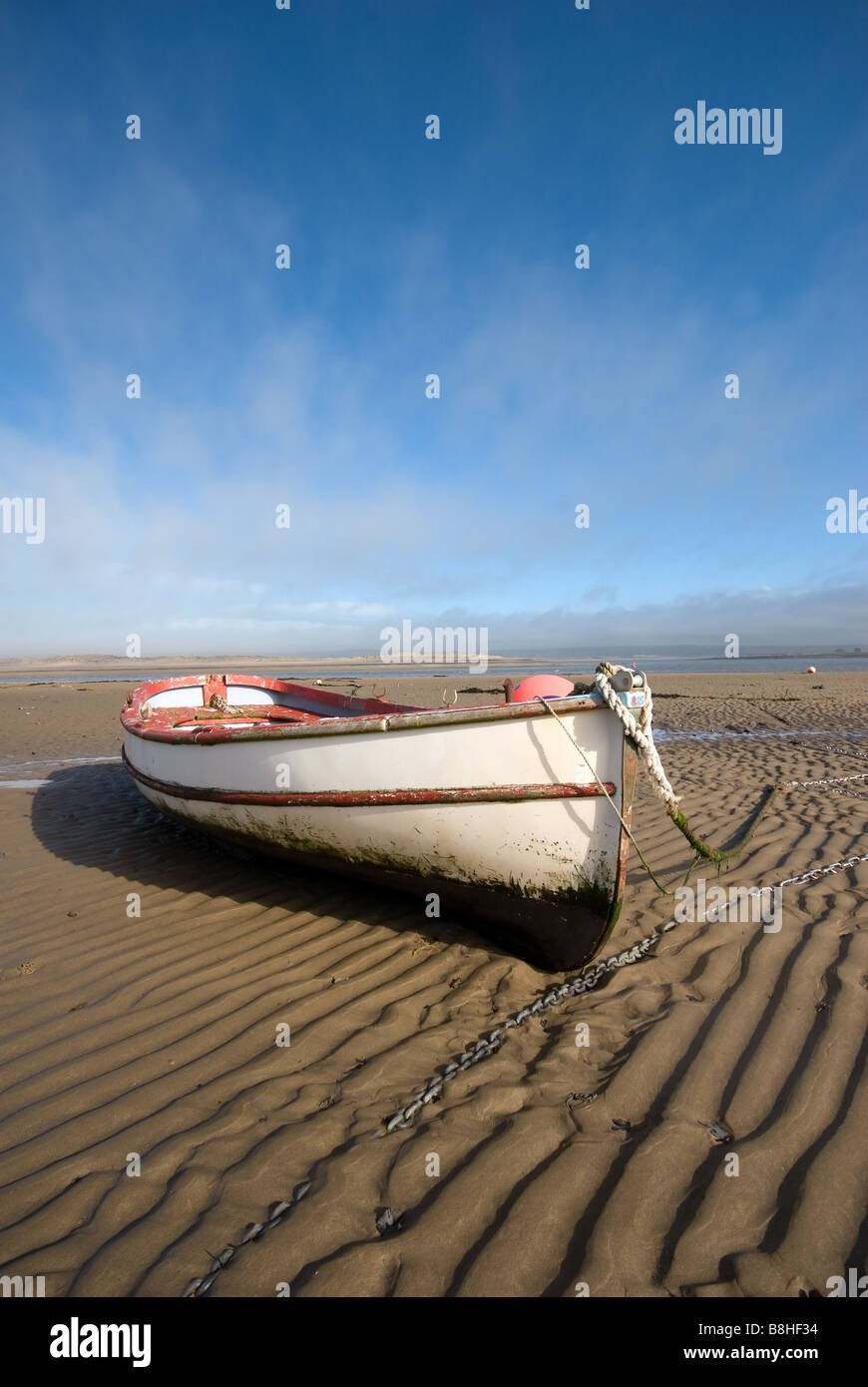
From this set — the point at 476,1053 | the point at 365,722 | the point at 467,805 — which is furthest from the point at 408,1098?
the point at 365,722

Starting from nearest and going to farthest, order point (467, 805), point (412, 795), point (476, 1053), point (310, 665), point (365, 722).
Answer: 1. point (476, 1053)
2. point (467, 805)
3. point (412, 795)
4. point (365, 722)
5. point (310, 665)

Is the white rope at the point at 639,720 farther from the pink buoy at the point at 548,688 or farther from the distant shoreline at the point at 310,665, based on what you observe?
the distant shoreline at the point at 310,665

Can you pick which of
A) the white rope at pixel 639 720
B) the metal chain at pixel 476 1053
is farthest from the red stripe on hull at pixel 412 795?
the metal chain at pixel 476 1053

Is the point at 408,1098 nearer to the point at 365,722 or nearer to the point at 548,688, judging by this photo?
the point at 365,722

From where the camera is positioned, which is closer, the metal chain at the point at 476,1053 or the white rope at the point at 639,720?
the metal chain at the point at 476,1053

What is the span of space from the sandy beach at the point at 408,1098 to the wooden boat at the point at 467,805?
405mm

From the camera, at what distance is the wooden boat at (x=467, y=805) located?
3500mm

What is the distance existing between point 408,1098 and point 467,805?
1.52 metres

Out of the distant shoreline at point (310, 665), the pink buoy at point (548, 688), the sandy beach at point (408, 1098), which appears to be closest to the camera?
the sandy beach at point (408, 1098)

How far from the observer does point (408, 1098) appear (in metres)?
2.81

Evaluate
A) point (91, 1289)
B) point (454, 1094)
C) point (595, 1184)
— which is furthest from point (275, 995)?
point (595, 1184)

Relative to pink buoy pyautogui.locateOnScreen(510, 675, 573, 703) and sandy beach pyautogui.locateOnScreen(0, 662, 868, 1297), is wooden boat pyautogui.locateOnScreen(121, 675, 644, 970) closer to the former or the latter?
sandy beach pyautogui.locateOnScreen(0, 662, 868, 1297)
